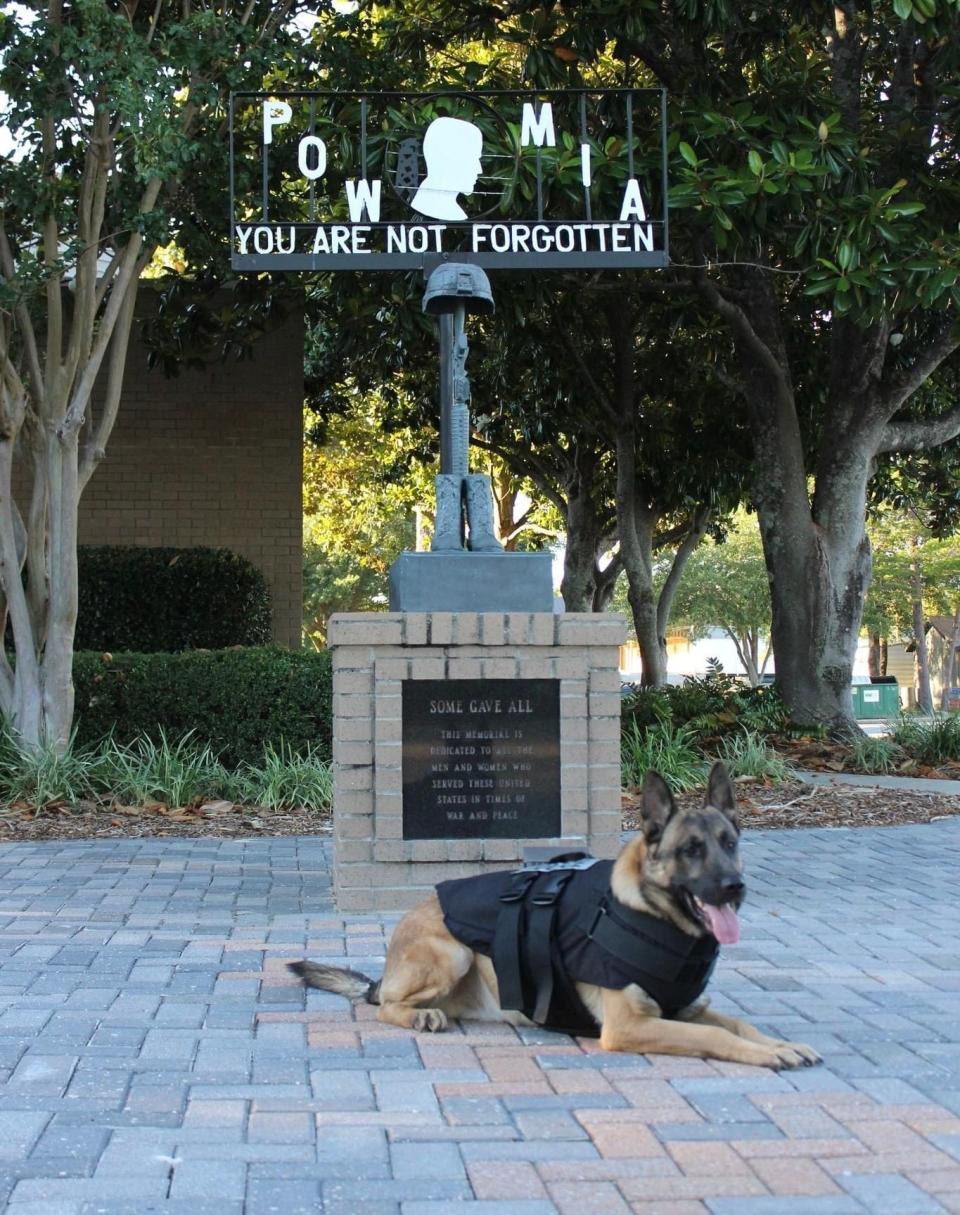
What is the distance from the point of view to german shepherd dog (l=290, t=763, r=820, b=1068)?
4547 millimetres

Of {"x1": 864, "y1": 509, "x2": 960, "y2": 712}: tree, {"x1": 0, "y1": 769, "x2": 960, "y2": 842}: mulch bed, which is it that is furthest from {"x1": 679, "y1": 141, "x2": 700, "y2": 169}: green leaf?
{"x1": 864, "y1": 509, "x2": 960, "y2": 712}: tree

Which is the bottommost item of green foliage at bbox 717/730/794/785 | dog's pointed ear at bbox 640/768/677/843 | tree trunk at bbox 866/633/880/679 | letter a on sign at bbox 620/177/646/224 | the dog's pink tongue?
the dog's pink tongue

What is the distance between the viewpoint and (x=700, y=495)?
68.2 ft

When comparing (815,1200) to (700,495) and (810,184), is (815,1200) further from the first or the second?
(700,495)

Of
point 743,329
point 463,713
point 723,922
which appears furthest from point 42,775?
point 743,329

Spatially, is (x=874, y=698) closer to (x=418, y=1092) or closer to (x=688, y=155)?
(x=688, y=155)

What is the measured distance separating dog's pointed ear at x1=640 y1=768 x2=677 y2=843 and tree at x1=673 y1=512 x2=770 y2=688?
152ft

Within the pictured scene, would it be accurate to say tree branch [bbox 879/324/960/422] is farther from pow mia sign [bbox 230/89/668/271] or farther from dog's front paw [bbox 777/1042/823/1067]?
dog's front paw [bbox 777/1042/823/1067]

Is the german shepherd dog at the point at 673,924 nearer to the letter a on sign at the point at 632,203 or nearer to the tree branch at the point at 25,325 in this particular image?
the letter a on sign at the point at 632,203

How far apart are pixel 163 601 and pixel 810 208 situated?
7.23 metres

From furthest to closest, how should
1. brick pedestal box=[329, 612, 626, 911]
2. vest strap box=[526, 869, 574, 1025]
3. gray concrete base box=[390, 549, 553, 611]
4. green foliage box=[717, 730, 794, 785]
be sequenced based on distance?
green foliage box=[717, 730, 794, 785] < gray concrete base box=[390, 549, 553, 611] < brick pedestal box=[329, 612, 626, 911] < vest strap box=[526, 869, 574, 1025]

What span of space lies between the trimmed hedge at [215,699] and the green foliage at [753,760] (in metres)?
3.35

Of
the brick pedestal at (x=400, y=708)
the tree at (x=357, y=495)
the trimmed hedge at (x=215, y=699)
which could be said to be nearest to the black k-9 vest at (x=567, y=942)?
the brick pedestal at (x=400, y=708)

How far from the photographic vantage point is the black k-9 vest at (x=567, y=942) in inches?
183
